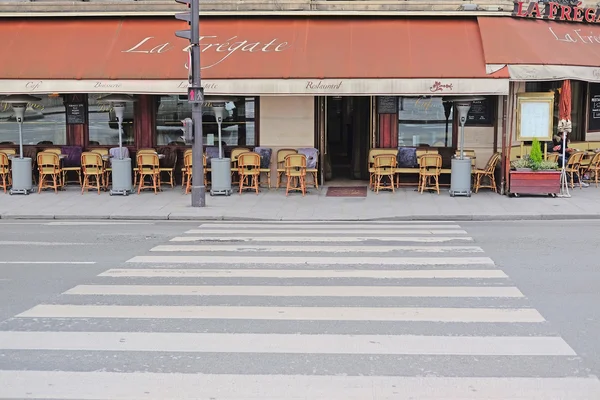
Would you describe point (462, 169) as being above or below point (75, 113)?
below

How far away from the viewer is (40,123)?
20688 millimetres

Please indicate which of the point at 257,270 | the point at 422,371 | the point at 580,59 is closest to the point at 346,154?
the point at 580,59

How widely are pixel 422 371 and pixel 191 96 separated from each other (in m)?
11.4

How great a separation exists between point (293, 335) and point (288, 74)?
11705mm

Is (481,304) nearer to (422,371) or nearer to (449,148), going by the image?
(422,371)

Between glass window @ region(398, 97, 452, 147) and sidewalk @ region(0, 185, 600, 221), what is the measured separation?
1.75 meters

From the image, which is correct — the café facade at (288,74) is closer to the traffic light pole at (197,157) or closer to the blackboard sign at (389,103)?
the blackboard sign at (389,103)

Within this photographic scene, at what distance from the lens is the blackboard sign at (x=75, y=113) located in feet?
66.7

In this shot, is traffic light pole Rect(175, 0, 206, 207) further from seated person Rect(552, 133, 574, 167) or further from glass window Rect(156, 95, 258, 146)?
seated person Rect(552, 133, 574, 167)

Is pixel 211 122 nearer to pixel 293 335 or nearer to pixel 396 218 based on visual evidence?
pixel 396 218

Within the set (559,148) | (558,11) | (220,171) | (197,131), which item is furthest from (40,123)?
(558,11)

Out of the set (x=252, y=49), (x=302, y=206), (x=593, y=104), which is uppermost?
(x=252, y=49)

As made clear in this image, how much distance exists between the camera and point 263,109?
19.6m

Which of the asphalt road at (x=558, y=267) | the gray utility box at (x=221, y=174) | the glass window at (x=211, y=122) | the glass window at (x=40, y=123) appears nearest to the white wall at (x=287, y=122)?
the glass window at (x=211, y=122)
